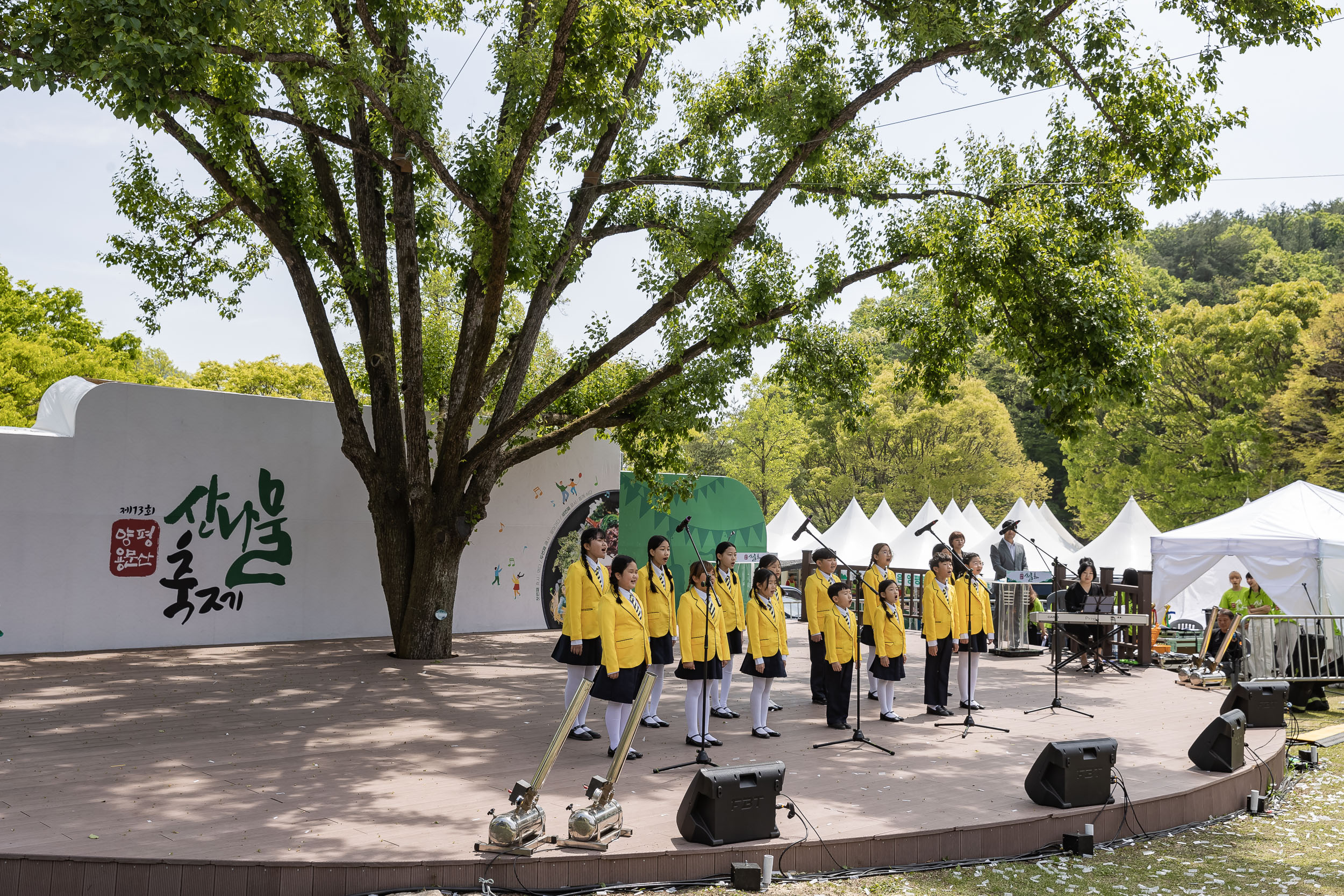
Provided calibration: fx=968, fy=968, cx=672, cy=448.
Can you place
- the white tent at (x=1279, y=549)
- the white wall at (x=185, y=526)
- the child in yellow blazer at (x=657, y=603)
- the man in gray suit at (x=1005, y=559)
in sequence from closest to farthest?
the child in yellow blazer at (x=657, y=603) → the white wall at (x=185, y=526) → the white tent at (x=1279, y=549) → the man in gray suit at (x=1005, y=559)

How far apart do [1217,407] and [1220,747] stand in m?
27.7

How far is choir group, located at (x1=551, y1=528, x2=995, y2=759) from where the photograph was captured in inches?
279

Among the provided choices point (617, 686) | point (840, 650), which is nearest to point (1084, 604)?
point (840, 650)

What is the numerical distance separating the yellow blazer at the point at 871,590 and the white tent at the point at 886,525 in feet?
54.5

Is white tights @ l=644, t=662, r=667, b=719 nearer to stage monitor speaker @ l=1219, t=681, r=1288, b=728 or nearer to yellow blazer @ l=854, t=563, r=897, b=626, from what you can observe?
yellow blazer @ l=854, t=563, r=897, b=626

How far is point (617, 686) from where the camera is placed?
6.92 metres

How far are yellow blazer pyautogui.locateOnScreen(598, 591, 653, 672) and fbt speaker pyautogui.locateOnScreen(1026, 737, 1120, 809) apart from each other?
274cm

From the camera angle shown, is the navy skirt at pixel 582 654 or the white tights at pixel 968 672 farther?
the white tights at pixel 968 672

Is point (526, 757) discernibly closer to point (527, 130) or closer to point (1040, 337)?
point (527, 130)

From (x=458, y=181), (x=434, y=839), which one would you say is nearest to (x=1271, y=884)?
(x=434, y=839)

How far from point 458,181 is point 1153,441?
28071 mm

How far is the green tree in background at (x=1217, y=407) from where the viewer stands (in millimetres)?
28812

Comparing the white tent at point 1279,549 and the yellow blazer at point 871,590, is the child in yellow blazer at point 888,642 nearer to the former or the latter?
the yellow blazer at point 871,590

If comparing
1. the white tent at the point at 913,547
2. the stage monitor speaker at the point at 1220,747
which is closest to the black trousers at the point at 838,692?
the stage monitor speaker at the point at 1220,747
